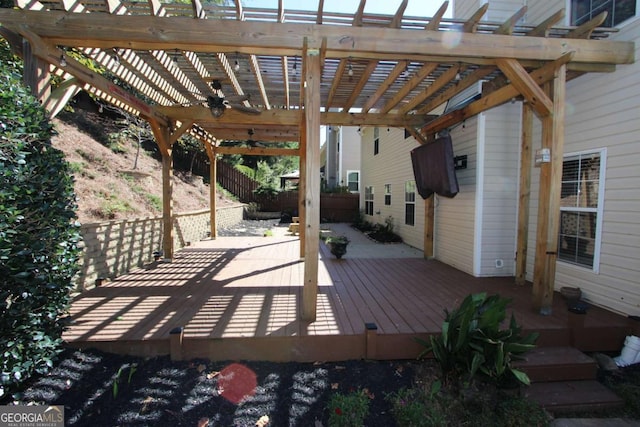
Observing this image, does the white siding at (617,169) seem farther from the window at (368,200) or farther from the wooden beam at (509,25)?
the window at (368,200)

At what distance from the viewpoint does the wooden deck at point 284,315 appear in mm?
2754

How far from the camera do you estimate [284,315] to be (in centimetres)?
325

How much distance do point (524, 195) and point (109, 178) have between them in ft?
29.5

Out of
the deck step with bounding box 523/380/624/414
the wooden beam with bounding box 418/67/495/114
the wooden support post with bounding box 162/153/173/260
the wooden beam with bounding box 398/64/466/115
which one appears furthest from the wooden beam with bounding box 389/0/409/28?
the wooden support post with bounding box 162/153/173/260

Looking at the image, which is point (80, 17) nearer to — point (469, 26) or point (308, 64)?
point (308, 64)

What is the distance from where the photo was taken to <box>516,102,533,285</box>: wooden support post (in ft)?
14.2

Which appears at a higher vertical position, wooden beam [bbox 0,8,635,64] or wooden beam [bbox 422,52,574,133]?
wooden beam [bbox 0,8,635,64]

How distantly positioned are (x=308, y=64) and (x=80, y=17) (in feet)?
7.53

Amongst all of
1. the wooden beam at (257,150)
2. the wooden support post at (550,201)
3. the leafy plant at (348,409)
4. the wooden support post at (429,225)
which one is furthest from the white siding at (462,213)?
the wooden beam at (257,150)

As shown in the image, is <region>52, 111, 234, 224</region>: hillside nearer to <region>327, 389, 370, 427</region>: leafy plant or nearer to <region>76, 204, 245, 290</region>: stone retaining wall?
<region>76, 204, 245, 290</region>: stone retaining wall

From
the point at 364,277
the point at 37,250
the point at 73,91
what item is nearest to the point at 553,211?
the point at 364,277

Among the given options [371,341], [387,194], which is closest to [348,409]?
[371,341]

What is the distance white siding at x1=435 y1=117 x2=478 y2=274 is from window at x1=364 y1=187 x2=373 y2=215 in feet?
20.1

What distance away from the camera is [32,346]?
2.18 metres
